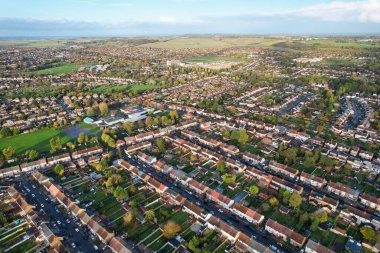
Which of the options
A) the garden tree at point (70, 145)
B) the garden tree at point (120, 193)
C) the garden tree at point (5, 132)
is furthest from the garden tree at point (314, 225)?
the garden tree at point (5, 132)

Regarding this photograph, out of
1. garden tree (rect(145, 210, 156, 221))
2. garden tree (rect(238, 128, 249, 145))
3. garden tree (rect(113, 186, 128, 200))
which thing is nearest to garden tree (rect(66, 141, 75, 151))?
garden tree (rect(113, 186, 128, 200))

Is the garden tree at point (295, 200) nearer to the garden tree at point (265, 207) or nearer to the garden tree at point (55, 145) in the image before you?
the garden tree at point (265, 207)

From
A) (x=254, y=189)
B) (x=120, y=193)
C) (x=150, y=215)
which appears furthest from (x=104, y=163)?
(x=254, y=189)

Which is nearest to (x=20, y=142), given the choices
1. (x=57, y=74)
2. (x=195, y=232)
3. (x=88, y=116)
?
(x=88, y=116)

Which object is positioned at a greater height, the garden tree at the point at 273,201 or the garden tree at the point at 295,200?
the garden tree at the point at 295,200

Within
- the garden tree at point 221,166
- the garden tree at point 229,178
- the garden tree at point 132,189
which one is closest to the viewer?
the garden tree at point 132,189
